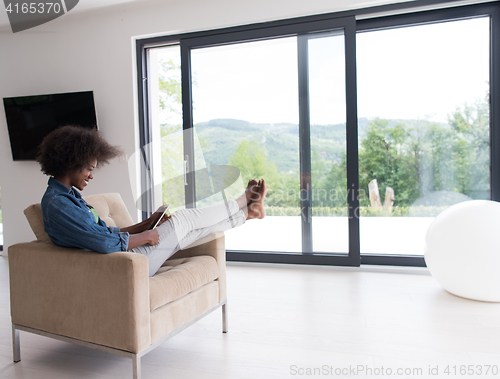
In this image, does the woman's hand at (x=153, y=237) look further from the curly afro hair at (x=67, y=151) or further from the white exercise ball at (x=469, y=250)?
the white exercise ball at (x=469, y=250)

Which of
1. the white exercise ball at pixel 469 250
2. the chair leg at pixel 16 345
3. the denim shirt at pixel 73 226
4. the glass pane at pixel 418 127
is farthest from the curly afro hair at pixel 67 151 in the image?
the glass pane at pixel 418 127

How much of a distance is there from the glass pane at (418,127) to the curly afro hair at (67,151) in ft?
8.10

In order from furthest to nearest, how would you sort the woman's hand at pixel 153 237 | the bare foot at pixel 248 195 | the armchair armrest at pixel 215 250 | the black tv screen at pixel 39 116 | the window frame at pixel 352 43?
the black tv screen at pixel 39 116
the window frame at pixel 352 43
the bare foot at pixel 248 195
the armchair armrest at pixel 215 250
the woman's hand at pixel 153 237

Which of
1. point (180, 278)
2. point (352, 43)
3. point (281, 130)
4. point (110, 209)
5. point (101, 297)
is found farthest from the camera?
point (281, 130)

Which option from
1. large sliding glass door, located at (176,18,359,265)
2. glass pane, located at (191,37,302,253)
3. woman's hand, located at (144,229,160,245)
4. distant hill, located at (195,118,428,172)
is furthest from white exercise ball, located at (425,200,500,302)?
woman's hand, located at (144,229,160,245)

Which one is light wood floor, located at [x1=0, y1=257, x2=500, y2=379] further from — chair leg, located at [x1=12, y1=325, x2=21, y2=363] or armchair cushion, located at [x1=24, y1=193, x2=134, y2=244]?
armchair cushion, located at [x1=24, y1=193, x2=134, y2=244]

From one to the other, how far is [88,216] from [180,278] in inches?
21.1

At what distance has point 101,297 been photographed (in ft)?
5.24

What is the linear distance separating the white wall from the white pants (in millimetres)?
1997

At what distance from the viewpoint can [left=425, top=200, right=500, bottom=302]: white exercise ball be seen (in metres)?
2.42

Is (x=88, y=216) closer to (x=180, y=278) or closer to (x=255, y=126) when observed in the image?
(x=180, y=278)

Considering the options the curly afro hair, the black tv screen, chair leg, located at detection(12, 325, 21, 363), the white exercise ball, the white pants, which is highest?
the black tv screen

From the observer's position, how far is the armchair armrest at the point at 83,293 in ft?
5.08

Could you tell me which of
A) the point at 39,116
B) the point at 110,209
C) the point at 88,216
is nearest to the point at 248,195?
the point at 110,209
